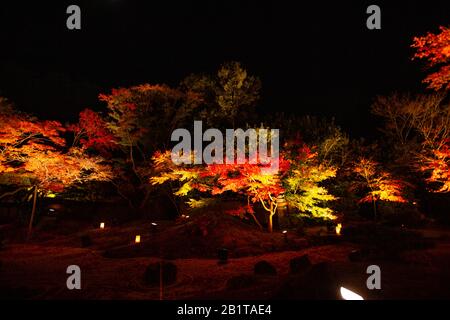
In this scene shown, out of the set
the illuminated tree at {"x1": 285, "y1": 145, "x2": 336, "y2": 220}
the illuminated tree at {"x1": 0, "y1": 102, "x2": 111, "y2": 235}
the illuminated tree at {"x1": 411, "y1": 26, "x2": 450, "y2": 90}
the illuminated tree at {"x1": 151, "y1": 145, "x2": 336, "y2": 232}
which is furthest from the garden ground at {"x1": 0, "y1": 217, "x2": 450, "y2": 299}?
the illuminated tree at {"x1": 411, "y1": 26, "x2": 450, "y2": 90}

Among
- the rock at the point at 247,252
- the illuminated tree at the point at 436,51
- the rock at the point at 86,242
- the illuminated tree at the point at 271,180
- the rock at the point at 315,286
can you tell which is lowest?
the rock at the point at 86,242

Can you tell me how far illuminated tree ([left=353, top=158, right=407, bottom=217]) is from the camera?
15.7 meters

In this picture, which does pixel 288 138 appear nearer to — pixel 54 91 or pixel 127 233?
pixel 127 233

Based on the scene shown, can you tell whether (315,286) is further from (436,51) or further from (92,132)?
(92,132)

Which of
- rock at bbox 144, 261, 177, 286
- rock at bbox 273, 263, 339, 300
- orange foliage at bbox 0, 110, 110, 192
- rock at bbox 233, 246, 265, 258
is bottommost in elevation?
rock at bbox 233, 246, 265, 258

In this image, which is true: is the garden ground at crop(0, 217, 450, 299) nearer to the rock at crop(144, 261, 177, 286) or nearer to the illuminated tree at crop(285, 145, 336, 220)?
the rock at crop(144, 261, 177, 286)

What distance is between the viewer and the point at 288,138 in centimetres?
1648

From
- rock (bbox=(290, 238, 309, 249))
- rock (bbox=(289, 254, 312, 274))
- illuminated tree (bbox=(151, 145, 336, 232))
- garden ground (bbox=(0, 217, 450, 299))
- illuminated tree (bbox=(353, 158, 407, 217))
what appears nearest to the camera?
garden ground (bbox=(0, 217, 450, 299))

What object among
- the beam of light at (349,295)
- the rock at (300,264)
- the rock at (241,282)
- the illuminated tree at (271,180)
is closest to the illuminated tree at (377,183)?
the illuminated tree at (271,180)

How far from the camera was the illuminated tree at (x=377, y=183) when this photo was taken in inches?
620

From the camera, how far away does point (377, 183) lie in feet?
53.3

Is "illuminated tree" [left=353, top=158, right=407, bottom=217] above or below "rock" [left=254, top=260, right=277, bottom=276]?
above

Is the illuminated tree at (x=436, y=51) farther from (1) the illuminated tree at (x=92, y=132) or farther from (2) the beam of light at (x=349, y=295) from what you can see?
(1) the illuminated tree at (x=92, y=132)

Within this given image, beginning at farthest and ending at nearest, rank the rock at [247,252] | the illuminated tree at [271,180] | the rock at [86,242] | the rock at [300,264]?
1. the rock at [86,242]
2. the illuminated tree at [271,180]
3. the rock at [247,252]
4. the rock at [300,264]
